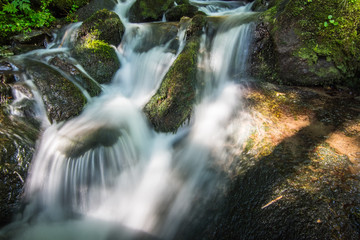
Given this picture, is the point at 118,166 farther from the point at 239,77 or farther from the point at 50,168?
the point at 239,77

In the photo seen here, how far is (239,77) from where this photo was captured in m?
4.41

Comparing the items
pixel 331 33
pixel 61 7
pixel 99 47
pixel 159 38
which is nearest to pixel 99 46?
pixel 99 47

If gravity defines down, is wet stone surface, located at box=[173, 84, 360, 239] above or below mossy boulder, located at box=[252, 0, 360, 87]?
below

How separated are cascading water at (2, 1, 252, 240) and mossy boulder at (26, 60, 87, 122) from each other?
0.62 feet

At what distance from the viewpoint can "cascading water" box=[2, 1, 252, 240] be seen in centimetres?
277

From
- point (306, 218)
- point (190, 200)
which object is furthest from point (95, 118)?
point (306, 218)

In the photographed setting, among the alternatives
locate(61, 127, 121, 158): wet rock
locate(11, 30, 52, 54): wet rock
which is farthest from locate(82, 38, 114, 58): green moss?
locate(61, 127, 121, 158): wet rock

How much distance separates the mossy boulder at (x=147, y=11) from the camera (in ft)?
24.7

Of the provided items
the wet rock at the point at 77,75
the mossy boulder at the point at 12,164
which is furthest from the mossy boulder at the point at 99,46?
the mossy boulder at the point at 12,164

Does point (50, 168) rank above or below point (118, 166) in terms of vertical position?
above

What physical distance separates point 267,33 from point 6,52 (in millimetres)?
6455

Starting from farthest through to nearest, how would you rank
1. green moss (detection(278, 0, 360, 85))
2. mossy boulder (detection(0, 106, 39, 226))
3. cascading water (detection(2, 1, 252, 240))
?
green moss (detection(278, 0, 360, 85)), cascading water (detection(2, 1, 252, 240)), mossy boulder (detection(0, 106, 39, 226))

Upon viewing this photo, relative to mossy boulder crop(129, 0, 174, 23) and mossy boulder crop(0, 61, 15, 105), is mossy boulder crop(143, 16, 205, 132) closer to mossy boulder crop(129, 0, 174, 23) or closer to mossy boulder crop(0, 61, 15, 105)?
mossy boulder crop(0, 61, 15, 105)

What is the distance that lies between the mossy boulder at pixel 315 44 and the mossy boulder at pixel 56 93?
13.4ft
